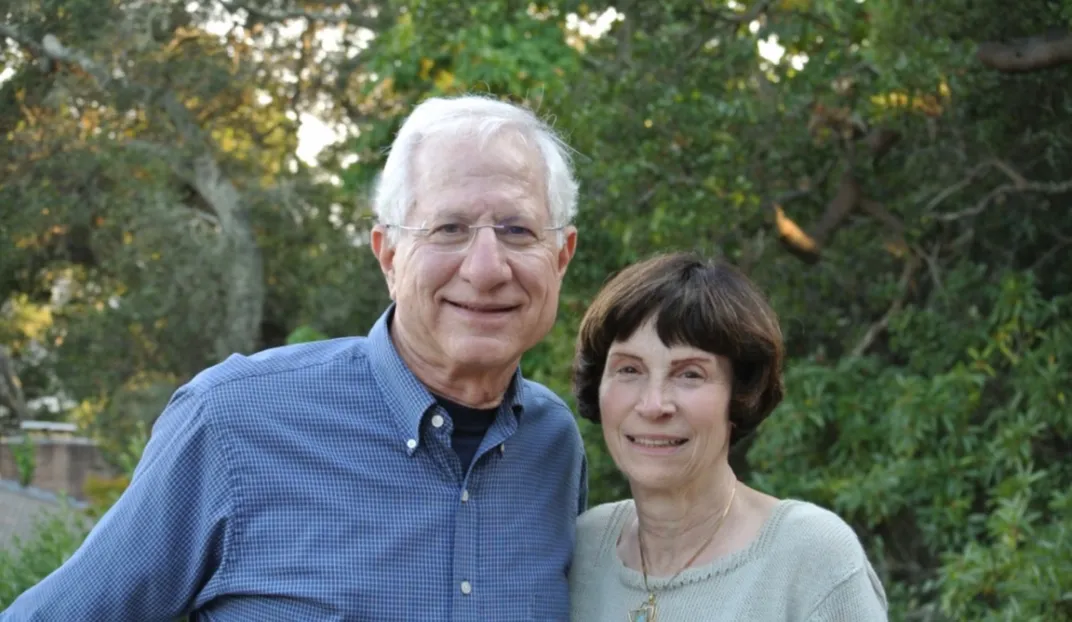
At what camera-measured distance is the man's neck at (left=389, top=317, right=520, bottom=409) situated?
2.82m

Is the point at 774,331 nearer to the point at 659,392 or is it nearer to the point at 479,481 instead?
the point at 659,392

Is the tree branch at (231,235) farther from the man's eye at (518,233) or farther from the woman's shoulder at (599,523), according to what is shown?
the man's eye at (518,233)

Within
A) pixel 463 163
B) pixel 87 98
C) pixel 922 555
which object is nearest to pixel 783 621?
pixel 463 163

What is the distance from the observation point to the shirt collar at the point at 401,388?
9.02ft

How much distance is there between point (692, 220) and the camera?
262 inches

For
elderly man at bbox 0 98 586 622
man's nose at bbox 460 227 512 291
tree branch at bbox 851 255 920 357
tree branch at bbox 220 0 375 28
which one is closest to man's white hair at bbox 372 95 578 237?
elderly man at bbox 0 98 586 622

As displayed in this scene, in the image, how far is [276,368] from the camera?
280 cm

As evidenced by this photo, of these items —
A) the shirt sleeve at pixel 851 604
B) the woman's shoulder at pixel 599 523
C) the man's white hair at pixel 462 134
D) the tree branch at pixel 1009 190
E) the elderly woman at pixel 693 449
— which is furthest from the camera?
the tree branch at pixel 1009 190

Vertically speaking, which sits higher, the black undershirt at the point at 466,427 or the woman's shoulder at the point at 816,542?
the black undershirt at the point at 466,427

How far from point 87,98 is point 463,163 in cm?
1042

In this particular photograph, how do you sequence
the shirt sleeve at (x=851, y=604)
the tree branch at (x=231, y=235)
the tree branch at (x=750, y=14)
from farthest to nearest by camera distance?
the tree branch at (x=231, y=235) → the tree branch at (x=750, y=14) → the shirt sleeve at (x=851, y=604)

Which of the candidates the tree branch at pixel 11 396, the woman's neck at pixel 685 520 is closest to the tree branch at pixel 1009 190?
the woman's neck at pixel 685 520

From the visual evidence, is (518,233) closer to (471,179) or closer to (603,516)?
(471,179)

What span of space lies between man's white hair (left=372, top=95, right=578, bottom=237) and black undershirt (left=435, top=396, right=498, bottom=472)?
39 centimetres
